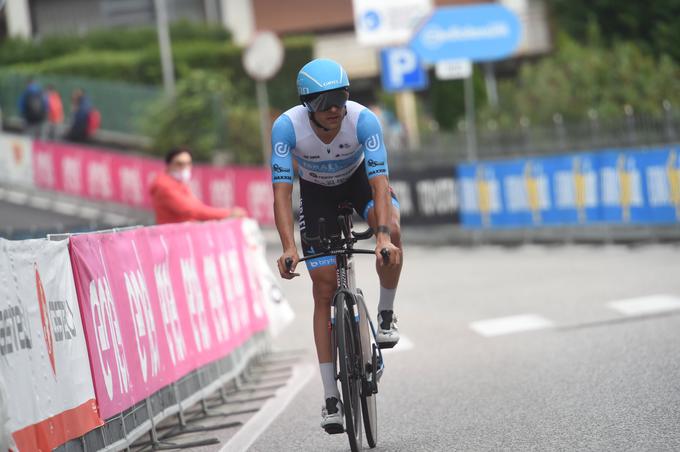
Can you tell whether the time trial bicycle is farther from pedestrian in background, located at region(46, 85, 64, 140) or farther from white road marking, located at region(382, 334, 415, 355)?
pedestrian in background, located at region(46, 85, 64, 140)

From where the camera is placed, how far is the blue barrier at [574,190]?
2284cm

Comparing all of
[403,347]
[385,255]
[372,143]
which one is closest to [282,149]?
[372,143]

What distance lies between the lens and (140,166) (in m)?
32.7

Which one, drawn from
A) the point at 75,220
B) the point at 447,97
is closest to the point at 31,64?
the point at 447,97

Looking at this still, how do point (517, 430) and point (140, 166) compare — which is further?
point (140, 166)

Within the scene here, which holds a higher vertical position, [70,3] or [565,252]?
[70,3]

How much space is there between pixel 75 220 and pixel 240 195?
144 inches

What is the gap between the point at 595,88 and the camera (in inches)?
1268

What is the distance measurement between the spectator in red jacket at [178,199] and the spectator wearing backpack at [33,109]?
21334mm

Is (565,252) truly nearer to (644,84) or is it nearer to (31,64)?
(644,84)

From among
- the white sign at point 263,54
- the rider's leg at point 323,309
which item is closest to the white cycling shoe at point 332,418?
the rider's leg at point 323,309

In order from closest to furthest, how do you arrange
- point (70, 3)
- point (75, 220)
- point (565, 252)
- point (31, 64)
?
point (565, 252) < point (75, 220) < point (31, 64) < point (70, 3)

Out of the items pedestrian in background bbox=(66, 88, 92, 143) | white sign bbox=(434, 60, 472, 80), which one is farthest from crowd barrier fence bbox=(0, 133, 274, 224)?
white sign bbox=(434, 60, 472, 80)

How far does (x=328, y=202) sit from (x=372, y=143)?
21.1 inches
